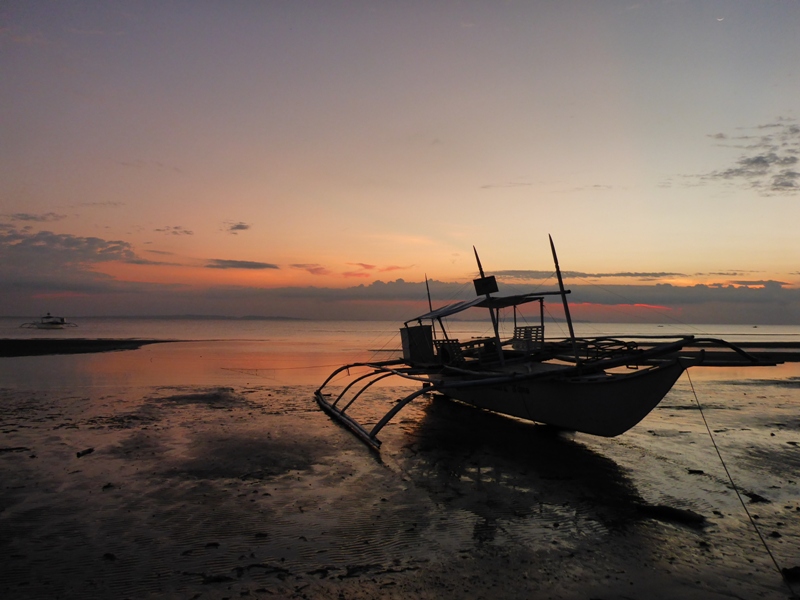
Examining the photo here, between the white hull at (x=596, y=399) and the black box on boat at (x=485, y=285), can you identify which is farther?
the black box on boat at (x=485, y=285)

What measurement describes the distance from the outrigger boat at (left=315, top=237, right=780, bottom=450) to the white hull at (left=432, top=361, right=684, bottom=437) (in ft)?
0.07

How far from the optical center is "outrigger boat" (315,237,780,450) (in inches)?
442

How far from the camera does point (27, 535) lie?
710cm

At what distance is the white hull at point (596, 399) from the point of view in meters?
11.0

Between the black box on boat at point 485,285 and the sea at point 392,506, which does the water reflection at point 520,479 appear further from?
the black box on boat at point 485,285

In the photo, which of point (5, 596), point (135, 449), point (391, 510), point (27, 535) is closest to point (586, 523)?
point (391, 510)

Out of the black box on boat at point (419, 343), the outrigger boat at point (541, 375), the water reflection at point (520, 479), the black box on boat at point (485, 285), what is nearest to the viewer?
the water reflection at point (520, 479)

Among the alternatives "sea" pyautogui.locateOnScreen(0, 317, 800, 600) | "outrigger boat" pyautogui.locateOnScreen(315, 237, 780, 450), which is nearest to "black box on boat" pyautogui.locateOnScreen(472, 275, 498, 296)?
"outrigger boat" pyautogui.locateOnScreen(315, 237, 780, 450)

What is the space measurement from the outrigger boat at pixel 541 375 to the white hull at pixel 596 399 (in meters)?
0.02

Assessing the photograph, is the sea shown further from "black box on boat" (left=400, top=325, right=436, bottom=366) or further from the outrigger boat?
"black box on boat" (left=400, top=325, right=436, bottom=366)

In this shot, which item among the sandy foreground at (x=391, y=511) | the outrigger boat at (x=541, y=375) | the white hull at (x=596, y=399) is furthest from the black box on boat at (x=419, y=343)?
the white hull at (x=596, y=399)

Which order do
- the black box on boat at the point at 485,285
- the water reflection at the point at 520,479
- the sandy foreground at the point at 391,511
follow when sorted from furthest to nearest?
1. the black box on boat at the point at 485,285
2. the water reflection at the point at 520,479
3. the sandy foreground at the point at 391,511

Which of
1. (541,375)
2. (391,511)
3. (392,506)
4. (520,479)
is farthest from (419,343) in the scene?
(391,511)

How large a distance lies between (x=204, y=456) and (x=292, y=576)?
6265mm
